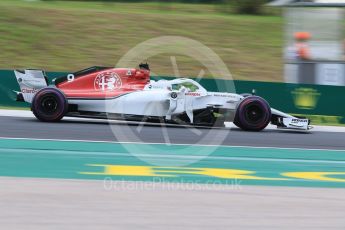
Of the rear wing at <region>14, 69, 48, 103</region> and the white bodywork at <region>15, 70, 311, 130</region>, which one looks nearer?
the white bodywork at <region>15, 70, 311, 130</region>

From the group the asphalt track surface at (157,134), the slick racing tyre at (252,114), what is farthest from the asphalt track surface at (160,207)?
the slick racing tyre at (252,114)

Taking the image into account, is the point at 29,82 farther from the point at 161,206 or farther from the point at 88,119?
the point at 161,206

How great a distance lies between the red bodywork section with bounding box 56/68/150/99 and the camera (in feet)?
45.2

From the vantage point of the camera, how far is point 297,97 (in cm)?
1712

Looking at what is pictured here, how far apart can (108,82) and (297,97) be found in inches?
204

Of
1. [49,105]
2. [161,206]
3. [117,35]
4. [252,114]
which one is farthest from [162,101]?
[117,35]

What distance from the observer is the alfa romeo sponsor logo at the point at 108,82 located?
13875mm

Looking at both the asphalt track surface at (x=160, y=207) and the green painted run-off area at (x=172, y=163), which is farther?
the green painted run-off area at (x=172, y=163)

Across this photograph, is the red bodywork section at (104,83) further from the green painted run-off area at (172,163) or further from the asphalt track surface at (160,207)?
the asphalt track surface at (160,207)

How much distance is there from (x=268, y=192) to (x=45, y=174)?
2591mm

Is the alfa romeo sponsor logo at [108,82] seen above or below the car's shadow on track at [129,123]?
above

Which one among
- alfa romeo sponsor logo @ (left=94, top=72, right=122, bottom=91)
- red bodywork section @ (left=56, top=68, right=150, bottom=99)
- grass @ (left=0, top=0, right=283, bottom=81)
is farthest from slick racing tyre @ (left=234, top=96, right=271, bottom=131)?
grass @ (left=0, top=0, right=283, bottom=81)

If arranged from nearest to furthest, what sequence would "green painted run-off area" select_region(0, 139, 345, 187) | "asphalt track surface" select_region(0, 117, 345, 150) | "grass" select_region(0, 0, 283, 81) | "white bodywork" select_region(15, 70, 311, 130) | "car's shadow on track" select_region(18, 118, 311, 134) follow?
A: "green painted run-off area" select_region(0, 139, 345, 187), "asphalt track surface" select_region(0, 117, 345, 150), "white bodywork" select_region(15, 70, 311, 130), "car's shadow on track" select_region(18, 118, 311, 134), "grass" select_region(0, 0, 283, 81)

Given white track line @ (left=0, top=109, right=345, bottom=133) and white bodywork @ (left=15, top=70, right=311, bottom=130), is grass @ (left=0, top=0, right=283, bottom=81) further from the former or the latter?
white bodywork @ (left=15, top=70, right=311, bottom=130)
